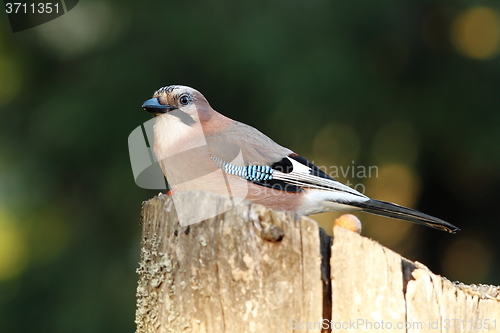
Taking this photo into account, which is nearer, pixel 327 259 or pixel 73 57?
pixel 327 259

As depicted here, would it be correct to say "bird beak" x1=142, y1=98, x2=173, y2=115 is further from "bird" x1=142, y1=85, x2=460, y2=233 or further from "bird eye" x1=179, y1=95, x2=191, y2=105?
→ "bird eye" x1=179, y1=95, x2=191, y2=105

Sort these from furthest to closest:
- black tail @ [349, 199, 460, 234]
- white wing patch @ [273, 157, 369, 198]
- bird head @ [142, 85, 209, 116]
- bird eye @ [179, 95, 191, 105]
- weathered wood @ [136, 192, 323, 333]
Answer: bird eye @ [179, 95, 191, 105] → bird head @ [142, 85, 209, 116] → white wing patch @ [273, 157, 369, 198] → black tail @ [349, 199, 460, 234] → weathered wood @ [136, 192, 323, 333]

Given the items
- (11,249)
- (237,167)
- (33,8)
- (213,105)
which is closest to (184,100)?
(237,167)

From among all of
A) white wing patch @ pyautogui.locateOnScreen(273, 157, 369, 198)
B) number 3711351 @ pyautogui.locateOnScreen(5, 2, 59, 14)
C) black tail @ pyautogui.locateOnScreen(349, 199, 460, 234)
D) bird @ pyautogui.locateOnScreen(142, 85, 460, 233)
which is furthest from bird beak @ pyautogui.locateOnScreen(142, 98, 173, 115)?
number 3711351 @ pyautogui.locateOnScreen(5, 2, 59, 14)

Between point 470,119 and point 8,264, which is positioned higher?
point 470,119

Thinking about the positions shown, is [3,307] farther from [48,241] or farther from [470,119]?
[470,119]

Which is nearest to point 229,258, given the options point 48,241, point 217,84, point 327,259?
point 327,259

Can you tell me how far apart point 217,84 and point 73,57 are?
6.11 ft

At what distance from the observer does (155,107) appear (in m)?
4.46

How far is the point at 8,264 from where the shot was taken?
264 inches

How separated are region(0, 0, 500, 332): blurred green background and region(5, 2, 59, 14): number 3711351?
0.19 metres

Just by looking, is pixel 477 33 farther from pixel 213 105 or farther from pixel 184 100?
pixel 184 100

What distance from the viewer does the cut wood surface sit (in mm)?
2373

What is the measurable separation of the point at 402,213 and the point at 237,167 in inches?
52.2
